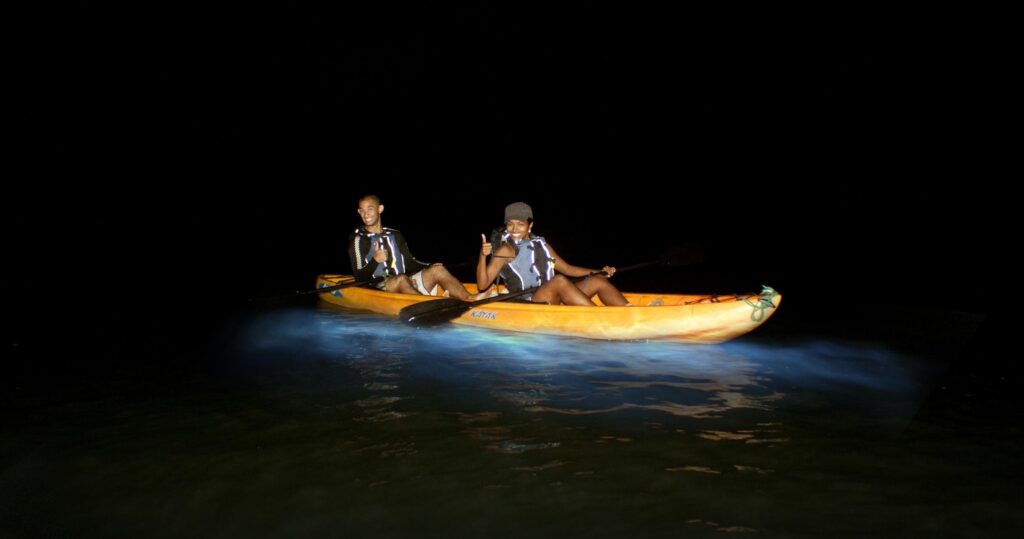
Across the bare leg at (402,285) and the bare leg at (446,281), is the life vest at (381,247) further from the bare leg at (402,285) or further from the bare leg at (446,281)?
the bare leg at (446,281)

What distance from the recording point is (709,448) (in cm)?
391

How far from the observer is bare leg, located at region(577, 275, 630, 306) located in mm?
7250

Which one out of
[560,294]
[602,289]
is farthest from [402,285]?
[602,289]

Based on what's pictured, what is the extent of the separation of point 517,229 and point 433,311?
43.7 inches

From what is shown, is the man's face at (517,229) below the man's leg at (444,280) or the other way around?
the other way around

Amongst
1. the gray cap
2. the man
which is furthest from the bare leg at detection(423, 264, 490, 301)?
the gray cap

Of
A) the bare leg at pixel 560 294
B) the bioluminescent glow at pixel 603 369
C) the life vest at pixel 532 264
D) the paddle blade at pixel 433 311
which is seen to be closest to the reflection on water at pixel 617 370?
the bioluminescent glow at pixel 603 369

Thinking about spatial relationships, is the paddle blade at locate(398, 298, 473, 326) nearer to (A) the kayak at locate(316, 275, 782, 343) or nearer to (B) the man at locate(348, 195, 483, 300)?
(A) the kayak at locate(316, 275, 782, 343)

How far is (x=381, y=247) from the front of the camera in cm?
866

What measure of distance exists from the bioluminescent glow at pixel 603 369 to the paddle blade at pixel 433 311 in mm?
186

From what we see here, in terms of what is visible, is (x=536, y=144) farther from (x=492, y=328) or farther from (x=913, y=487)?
(x=913, y=487)

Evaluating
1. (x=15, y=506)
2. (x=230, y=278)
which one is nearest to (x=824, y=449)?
(x=15, y=506)

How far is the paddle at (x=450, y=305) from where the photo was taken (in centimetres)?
715

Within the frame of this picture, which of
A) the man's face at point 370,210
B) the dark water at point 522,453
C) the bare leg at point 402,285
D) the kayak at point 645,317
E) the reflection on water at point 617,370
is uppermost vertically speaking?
the man's face at point 370,210
